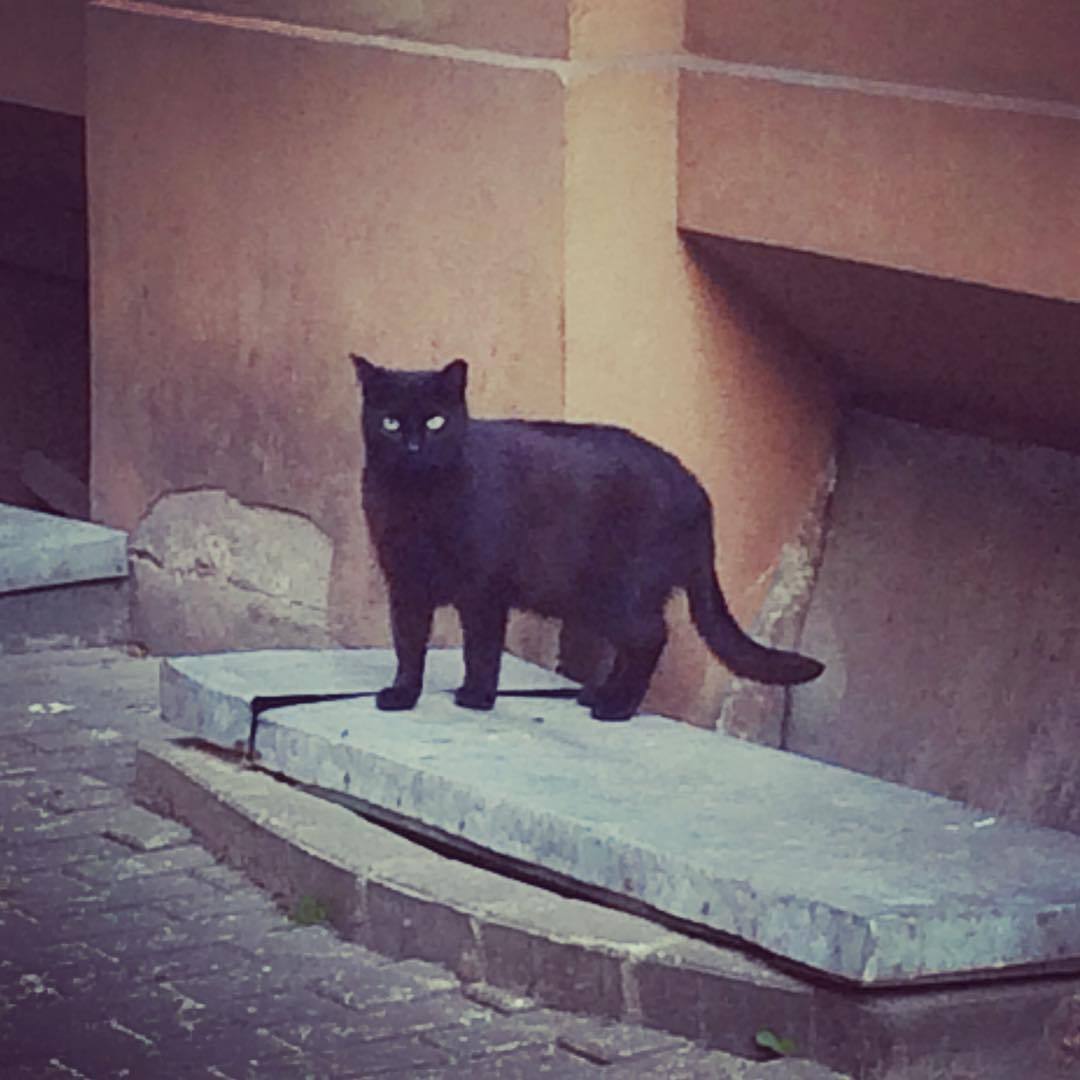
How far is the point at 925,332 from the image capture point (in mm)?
5875

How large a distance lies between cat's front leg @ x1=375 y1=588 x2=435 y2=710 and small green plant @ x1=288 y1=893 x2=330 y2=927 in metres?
0.58

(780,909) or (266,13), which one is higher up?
(266,13)

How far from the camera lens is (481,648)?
5609 millimetres

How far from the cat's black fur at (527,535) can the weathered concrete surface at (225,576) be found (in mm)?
1110

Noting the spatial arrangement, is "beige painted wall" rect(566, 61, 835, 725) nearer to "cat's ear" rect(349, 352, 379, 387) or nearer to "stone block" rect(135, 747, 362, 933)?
"cat's ear" rect(349, 352, 379, 387)

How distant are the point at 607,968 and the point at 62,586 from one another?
3051 millimetres

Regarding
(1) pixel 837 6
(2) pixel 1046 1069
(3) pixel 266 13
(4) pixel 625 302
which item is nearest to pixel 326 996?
(2) pixel 1046 1069

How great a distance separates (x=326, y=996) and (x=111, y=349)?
2912 millimetres

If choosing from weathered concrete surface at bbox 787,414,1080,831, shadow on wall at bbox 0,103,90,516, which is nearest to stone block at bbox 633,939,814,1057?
weathered concrete surface at bbox 787,414,1080,831

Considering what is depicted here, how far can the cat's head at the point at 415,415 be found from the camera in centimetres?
546

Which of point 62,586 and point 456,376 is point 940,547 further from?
point 62,586

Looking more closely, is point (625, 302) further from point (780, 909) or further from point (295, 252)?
point (780, 909)


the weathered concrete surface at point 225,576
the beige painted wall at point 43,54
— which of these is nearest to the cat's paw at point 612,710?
the weathered concrete surface at point 225,576

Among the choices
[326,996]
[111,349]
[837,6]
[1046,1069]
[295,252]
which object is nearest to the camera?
[1046,1069]
